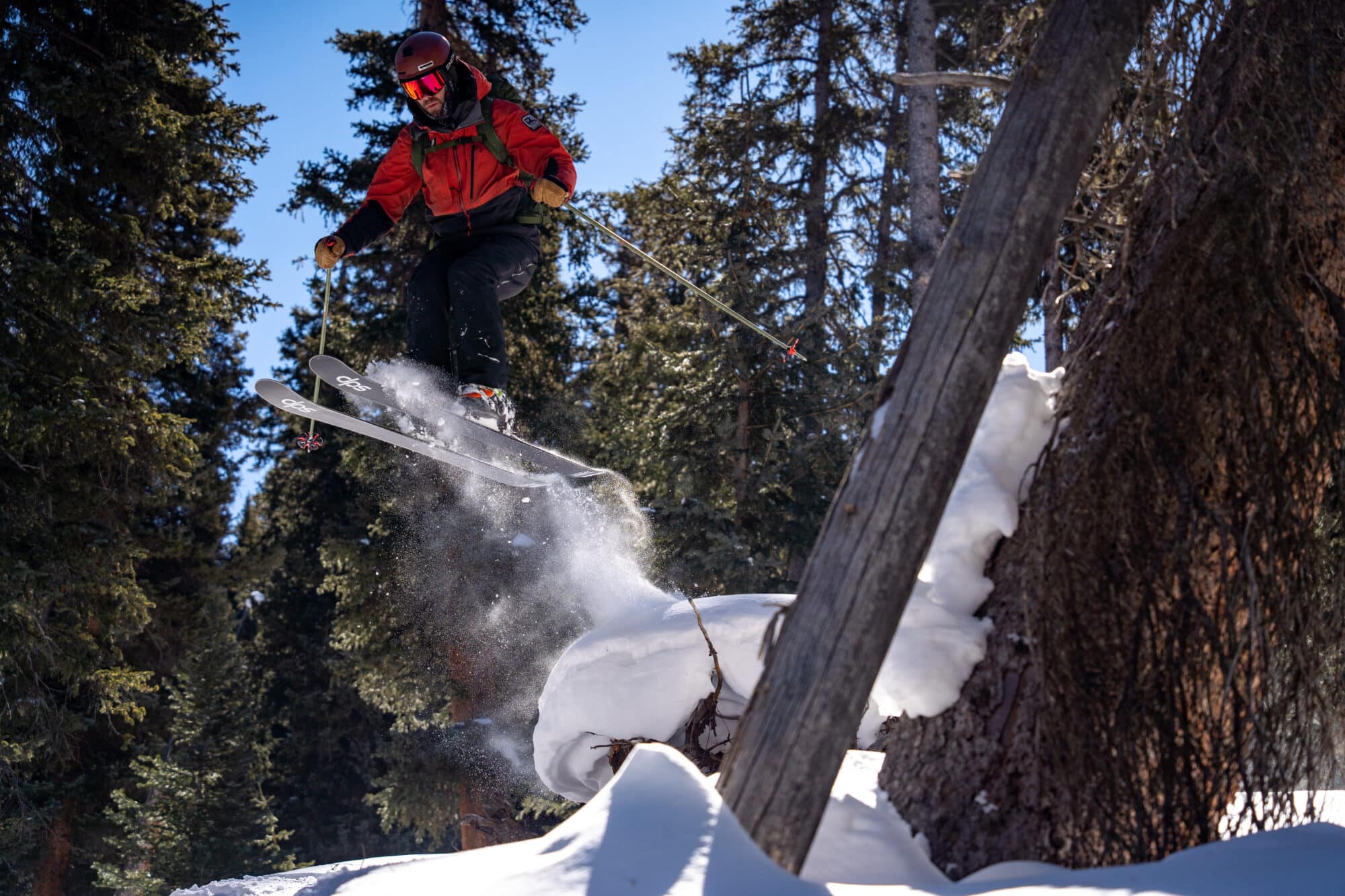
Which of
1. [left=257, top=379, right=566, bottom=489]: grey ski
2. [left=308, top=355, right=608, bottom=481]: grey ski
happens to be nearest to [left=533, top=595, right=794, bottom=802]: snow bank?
[left=308, top=355, right=608, bottom=481]: grey ski

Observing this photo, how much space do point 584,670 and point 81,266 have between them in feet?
28.7

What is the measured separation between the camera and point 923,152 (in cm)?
1249

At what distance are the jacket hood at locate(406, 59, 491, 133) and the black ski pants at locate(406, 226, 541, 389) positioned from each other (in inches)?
31.6

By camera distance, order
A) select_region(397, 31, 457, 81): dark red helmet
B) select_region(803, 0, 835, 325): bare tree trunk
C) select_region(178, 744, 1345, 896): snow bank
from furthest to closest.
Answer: select_region(803, 0, 835, 325): bare tree trunk, select_region(397, 31, 457, 81): dark red helmet, select_region(178, 744, 1345, 896): snow bank

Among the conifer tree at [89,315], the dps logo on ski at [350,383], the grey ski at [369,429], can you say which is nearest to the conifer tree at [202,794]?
the conifer tree at [89,315]

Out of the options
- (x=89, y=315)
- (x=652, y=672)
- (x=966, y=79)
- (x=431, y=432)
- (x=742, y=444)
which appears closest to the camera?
(x=966, y=79)

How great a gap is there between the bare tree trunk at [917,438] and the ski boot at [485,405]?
152 inches

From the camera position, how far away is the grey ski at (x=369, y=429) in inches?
251

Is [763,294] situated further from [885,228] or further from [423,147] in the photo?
[423,147]

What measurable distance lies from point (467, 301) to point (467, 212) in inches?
26.5

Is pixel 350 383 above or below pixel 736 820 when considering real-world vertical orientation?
above

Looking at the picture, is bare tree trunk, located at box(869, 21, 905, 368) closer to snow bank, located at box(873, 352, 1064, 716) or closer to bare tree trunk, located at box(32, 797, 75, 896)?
snow bank, located at box(873, 352, 1064, 716)

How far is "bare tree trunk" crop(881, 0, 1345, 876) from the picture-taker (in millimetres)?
2955

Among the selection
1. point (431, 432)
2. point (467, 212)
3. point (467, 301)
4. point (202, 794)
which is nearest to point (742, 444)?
point (431, 432)
